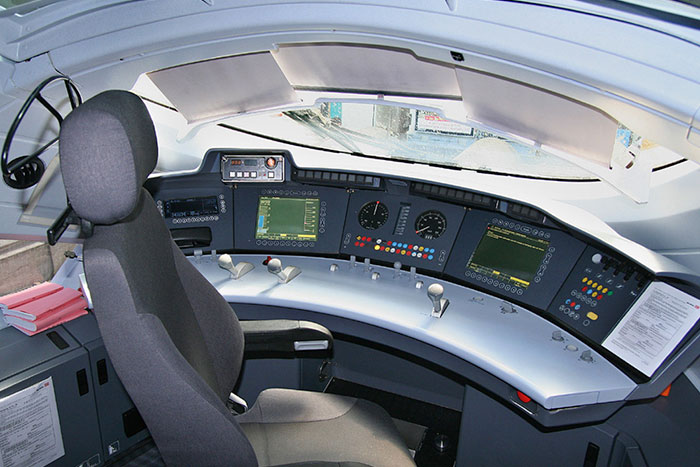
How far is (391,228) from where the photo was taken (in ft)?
7.51

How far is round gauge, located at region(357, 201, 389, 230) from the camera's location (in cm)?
231

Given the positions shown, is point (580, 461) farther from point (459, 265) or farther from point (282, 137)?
point (282, 137)

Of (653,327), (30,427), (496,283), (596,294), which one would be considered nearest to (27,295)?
(30,427)

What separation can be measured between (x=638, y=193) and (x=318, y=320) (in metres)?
1.13

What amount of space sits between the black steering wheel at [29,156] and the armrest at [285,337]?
0.76 m

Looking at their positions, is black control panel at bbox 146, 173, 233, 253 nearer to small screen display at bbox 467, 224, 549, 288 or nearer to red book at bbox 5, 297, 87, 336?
red book at bbox 5, 297, 87, 336

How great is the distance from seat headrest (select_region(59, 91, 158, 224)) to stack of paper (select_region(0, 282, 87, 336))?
1.16 meters

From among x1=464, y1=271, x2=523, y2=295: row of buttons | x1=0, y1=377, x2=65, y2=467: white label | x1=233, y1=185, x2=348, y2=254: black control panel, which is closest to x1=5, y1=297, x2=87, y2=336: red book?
x1=0, y1=377, x2=65, y2=467: white label

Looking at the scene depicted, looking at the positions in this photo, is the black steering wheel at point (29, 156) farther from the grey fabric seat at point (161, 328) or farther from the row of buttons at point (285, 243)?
the row of buttons at point (285, 243)

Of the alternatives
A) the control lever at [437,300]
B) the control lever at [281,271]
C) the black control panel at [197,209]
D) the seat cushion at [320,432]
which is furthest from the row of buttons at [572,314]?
the black control panel at [197,209]

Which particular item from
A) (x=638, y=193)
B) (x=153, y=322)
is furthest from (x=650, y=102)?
(x=153, y=322)

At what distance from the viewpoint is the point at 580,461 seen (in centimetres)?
170

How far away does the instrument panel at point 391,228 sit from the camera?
6.22ft

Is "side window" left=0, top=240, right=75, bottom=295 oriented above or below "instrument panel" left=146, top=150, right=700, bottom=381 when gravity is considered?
below
